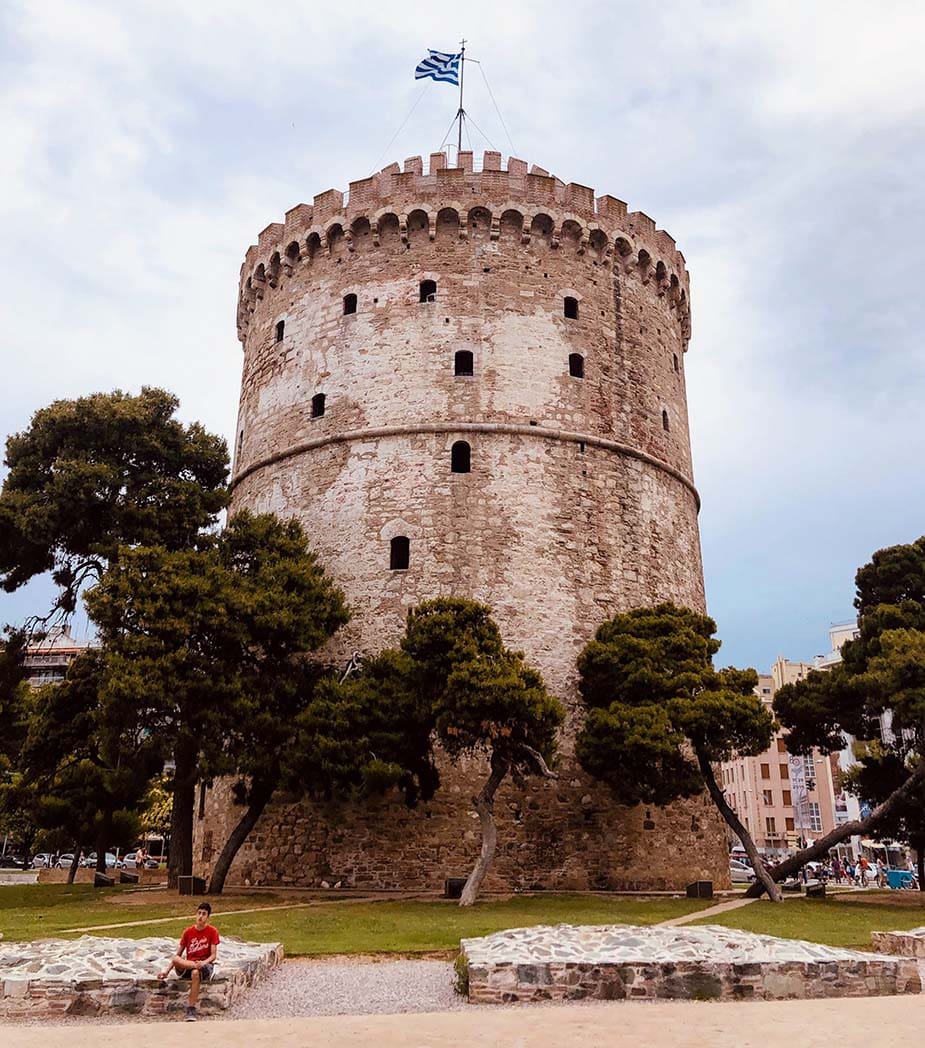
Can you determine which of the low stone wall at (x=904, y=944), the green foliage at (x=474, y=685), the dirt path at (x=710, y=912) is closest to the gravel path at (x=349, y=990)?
the dirt path at (x=710, y=912)

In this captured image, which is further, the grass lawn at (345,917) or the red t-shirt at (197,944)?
the grass lawn at (345,917)

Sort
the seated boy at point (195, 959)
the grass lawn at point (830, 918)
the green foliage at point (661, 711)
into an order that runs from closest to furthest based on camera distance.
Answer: the seated boy at point (195, 959) < the grass lawn at point (830, 918) < the green foliage at point (661, 711)

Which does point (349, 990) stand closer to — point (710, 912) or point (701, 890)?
point (710, 912)

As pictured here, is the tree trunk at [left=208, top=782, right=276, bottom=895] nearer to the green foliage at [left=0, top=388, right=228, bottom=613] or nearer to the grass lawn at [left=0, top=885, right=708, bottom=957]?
the grass lawn at [left=0, top=885, right=708, bottom=957]

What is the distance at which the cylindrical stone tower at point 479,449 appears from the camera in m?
18.7

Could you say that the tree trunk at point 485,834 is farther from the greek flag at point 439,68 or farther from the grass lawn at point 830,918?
the greek flag at point 439,68

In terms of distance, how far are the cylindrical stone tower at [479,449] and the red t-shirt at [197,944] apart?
34.6ft

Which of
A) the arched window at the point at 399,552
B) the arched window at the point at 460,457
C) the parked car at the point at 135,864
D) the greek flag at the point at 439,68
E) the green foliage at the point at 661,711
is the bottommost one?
the parked car at the point at 135,864

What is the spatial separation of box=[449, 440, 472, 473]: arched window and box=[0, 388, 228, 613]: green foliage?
469 cm

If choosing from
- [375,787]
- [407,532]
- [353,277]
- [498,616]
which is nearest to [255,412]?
[353,277]

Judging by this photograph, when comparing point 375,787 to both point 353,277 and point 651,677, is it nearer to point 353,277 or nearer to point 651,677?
point 651,677

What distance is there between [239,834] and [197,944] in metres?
9.64

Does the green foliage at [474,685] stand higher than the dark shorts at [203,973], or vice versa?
the green foliage at [474,685]

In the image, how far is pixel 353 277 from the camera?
74.8 feet
